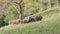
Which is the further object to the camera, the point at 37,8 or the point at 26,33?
the point at 37,8

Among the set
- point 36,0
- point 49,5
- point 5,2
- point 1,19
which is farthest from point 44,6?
point 5,2

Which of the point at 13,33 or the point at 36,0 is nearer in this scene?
the point at 13,33

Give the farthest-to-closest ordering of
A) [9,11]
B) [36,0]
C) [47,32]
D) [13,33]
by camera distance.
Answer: [9,11] → [36,0] → [13,33] → [47,32]

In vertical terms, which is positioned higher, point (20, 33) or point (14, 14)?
point (20, 33)

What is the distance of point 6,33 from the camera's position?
36.1 ft

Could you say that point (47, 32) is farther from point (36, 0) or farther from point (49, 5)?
point (49, 5)

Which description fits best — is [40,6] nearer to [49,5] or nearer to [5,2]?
[49,5]

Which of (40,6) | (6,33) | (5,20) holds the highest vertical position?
(6,33)

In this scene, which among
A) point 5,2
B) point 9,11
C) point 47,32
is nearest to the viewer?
point 47,32

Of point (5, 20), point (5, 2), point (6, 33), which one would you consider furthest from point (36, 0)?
point (6, 33)

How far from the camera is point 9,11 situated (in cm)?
3609

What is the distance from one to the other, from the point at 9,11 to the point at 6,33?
25279 mm

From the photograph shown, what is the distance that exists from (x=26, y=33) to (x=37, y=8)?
25145 mm

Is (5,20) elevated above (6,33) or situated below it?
below
